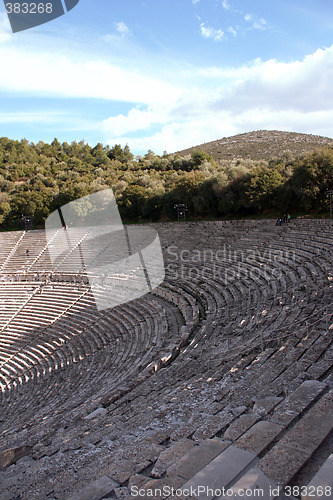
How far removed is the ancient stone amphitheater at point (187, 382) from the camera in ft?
9.19

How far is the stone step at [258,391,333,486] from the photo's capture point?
247 centimetres

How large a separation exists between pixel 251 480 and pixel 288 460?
39 centimetres

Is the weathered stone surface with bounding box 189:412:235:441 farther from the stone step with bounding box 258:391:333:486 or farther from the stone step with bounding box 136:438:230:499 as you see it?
the stone step with bounding box 258:391:333:486

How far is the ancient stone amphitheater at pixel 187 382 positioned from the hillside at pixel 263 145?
126ft

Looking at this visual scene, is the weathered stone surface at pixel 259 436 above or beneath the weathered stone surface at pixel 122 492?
above

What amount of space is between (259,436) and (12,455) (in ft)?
13.6

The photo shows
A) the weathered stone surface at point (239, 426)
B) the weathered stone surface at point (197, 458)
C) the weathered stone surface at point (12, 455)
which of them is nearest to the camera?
the weathered stone surface at point (197, 458)

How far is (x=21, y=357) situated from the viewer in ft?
46.9

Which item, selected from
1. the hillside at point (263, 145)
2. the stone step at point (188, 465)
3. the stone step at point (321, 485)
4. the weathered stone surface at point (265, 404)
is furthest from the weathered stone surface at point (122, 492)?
the hillside at point (263, 145)

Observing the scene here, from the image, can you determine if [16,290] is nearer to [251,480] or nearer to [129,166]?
[251,480]

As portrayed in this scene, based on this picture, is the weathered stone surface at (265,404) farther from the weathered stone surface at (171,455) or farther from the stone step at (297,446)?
the weathered stone surface at (171,455)

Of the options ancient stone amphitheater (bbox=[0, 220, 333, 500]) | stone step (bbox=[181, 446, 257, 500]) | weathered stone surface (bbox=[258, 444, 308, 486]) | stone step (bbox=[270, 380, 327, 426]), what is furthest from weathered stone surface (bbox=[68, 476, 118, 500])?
stone step (bbox=[270, 380, 327, 426])

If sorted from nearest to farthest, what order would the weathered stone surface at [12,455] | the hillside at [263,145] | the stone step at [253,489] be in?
1. the stone step at [253,489]
2. the weathered stone surface at [12,455]
3. the hillside at [263,145]

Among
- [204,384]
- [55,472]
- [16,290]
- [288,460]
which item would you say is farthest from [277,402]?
[16,290]
